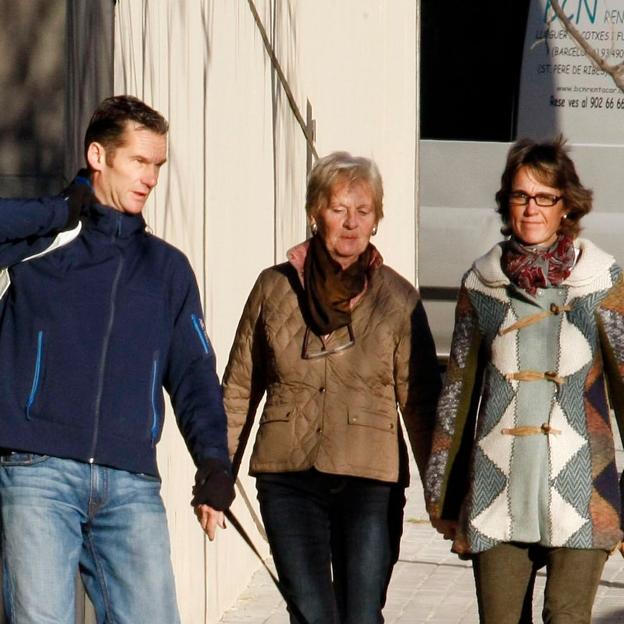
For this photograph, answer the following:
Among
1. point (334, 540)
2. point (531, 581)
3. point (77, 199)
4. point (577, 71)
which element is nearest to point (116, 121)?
→ point (77, 199)

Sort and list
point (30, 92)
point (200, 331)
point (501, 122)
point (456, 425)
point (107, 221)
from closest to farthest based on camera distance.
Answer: point (107, 221) < point (200, 331) < point (456, 425) < point (30, 92) < point (501, 122)

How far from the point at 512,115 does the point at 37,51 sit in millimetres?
Answer: 7074

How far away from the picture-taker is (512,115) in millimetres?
11500

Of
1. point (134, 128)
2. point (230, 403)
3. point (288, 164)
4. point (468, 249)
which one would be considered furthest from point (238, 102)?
point (468, 249)

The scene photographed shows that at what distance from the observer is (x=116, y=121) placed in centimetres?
413

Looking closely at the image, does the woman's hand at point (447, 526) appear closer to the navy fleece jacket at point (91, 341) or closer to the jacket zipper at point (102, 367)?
the navy fleece jacket at point (91, 341)

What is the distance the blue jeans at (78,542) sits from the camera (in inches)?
154

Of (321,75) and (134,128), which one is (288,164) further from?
(134,128)

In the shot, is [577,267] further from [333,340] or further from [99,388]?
[99,388]

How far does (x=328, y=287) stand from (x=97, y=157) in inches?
36.5

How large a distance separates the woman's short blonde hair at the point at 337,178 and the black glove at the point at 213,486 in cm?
106

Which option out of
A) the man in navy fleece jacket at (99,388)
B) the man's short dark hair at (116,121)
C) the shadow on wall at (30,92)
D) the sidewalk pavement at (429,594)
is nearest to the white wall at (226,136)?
the sidewalk pavement at (429,594)

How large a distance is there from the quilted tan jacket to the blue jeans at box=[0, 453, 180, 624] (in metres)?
0.83

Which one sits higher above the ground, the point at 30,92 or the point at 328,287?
the point at 30,92
